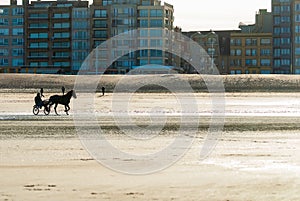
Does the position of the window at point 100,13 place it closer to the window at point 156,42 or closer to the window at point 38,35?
the window at point 38,35

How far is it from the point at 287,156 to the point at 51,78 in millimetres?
55220

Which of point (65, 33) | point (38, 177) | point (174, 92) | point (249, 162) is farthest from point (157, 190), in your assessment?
point (65, 33)

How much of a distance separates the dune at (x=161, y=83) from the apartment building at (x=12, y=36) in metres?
45.0

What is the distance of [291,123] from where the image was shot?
27.4m

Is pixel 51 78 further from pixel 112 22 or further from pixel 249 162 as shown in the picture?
pixel 249 162

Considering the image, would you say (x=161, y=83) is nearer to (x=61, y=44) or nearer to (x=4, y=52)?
(x=61, y=44)

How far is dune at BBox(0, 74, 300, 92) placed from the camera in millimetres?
59969

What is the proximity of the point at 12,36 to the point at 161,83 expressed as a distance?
6053cm

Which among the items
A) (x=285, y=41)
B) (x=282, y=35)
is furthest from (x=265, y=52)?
(x=282, y=35)

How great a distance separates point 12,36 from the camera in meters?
116

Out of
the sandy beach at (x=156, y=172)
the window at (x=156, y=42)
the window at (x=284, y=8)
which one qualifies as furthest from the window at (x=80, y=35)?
the sandy beach at (x=156, y=172)

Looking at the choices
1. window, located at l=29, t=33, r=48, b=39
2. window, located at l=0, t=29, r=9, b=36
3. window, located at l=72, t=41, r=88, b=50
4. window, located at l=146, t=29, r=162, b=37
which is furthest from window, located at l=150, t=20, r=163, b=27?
window, located at l=0, t=29, r=9, b=36

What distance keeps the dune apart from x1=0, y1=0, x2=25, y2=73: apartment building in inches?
1772

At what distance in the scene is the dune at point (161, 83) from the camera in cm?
5997
